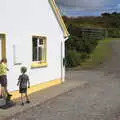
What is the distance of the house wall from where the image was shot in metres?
17.2

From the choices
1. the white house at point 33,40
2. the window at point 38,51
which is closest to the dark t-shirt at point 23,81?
the white house at point 33,40

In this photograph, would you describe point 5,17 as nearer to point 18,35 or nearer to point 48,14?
point 18,35

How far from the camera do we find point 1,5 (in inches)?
657

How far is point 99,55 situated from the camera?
44.3 m

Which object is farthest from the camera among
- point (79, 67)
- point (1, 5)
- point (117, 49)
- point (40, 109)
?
point (117, 49)

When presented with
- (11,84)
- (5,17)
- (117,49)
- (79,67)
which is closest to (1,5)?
(5,17)

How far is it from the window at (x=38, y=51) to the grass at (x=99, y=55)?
1662 centimetres

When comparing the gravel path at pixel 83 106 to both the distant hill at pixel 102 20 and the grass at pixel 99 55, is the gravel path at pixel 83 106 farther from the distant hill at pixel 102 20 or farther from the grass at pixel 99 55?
the distant hill at pixel 102 20

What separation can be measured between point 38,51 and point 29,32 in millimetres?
1928

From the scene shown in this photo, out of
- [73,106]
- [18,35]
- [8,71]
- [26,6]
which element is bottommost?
[73,106]

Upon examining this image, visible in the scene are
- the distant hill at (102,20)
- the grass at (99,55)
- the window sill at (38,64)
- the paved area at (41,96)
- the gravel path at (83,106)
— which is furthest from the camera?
the distant hill at (102,20)

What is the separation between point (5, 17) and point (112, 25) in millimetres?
65818

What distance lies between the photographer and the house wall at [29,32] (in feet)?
56.6

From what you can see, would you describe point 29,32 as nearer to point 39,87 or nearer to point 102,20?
point 39,87
